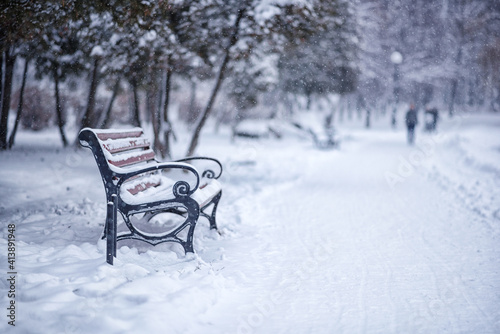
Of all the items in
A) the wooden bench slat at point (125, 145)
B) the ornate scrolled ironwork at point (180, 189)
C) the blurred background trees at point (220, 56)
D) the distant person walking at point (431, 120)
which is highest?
the blurred background trees at point (220, 56)

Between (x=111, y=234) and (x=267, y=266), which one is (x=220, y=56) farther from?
(x=111, y=234)

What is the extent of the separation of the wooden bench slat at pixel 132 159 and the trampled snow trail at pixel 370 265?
1.36 metres

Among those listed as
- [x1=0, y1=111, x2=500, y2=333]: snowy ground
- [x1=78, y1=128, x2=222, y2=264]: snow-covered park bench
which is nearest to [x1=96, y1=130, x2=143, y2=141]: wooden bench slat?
[x1=78, y1=128, x2=222, y2=264]: snow-covered park bench

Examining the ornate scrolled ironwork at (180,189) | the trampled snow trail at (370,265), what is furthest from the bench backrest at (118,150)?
the trampled snow trail at (370,265)

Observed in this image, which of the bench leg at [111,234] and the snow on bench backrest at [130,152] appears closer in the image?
the bench leg at [111,234]

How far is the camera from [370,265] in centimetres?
380

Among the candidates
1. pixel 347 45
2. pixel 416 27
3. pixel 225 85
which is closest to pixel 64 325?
pixel 225 85

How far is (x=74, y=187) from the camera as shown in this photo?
6.42 metres

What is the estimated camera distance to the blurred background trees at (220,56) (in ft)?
23.4

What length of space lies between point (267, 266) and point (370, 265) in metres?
0.98

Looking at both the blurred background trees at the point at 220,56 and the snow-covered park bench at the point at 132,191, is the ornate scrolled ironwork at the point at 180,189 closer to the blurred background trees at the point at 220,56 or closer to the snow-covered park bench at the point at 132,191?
the snow-covered park bench at the point at 132,191

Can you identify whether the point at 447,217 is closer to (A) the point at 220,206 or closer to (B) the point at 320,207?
(B) the point at 320,207

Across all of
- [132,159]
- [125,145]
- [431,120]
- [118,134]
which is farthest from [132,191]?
[431,120]

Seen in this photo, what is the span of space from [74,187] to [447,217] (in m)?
5.68
